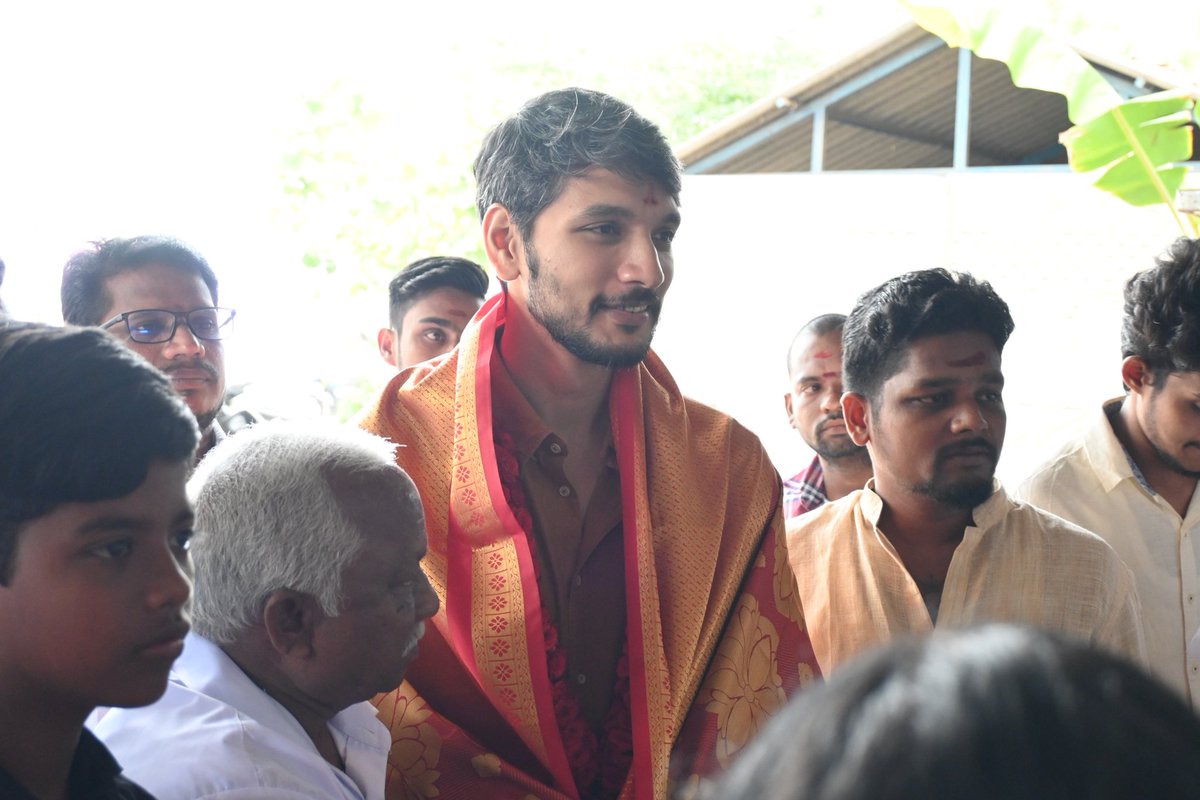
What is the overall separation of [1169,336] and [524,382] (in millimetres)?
1800

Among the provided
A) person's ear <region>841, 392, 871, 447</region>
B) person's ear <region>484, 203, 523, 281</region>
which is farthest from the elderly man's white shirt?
person's ear <region>841, 392, 871, 447</region>

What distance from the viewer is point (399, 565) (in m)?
2.09

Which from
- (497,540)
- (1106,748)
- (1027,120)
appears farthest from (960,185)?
(1106,748)

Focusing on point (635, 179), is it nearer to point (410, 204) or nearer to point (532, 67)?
point (410, 204)

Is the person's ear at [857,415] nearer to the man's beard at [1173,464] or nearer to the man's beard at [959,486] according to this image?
the man's beard at [959,486]

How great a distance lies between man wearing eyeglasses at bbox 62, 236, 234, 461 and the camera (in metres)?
2.97

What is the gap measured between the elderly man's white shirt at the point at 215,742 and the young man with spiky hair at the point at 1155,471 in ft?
7.08

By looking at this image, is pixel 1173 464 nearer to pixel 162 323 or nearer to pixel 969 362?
pixel 969 362

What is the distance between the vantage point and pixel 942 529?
306 cm

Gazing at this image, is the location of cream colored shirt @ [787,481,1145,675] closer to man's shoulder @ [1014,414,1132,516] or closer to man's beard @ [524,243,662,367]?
man's shoulder @ [1014,414,1132,516]

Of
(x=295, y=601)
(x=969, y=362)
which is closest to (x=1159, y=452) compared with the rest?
(x=969, y=362)

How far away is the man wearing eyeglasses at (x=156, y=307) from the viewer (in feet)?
9.75

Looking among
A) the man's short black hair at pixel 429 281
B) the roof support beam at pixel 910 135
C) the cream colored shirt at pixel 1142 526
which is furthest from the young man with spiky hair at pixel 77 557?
the roof support beam at pixel 910 135

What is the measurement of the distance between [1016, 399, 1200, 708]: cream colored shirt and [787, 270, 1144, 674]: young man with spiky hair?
29cm
